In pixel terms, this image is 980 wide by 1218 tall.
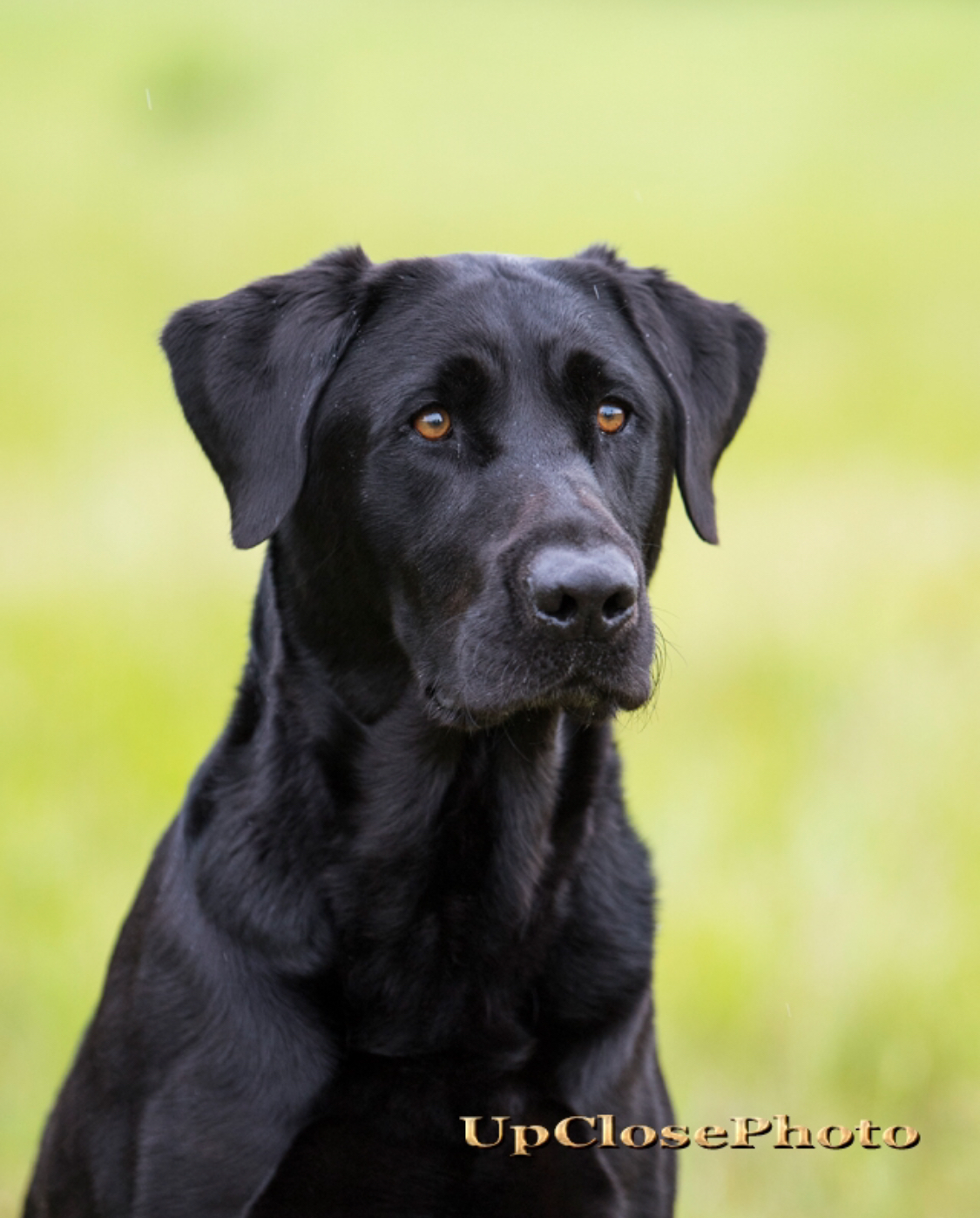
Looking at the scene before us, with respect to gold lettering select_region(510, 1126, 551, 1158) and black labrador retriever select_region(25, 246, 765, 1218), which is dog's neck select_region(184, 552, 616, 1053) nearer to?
black labrador retriever select_region(25, 246, 765, 1218)

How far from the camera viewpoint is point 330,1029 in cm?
278

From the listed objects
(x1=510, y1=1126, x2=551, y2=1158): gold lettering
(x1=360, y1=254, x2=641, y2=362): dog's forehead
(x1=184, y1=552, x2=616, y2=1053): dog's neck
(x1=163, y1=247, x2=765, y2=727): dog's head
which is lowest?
(x1=510, y1=1126, x2=551, y2=1158): gold lettering

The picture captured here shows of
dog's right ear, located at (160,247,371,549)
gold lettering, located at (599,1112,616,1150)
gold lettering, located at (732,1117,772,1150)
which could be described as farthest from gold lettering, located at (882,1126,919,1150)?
dog's right ear, located at (160,247,371,549)

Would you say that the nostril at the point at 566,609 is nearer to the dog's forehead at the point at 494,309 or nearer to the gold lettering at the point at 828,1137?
the dog's forehead at the point at 494,309

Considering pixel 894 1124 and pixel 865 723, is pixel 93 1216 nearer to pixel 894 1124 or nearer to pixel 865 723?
pixel 894 1124

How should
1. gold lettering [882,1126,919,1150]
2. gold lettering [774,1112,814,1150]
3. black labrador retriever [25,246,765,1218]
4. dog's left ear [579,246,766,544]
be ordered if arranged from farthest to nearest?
1. gold lettering [882,1126,919,1150]
2. gold lettering [774,1112,814,1150]
3. dog's left ear [579,246,766,544]
4. black labrador retriever [25,246,765,1218]

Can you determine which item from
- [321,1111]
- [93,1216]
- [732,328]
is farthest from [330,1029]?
[732,328]

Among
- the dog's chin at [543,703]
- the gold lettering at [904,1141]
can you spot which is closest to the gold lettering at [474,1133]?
the dog's chin at [543,703]

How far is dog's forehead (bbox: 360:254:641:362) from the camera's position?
2986 mm

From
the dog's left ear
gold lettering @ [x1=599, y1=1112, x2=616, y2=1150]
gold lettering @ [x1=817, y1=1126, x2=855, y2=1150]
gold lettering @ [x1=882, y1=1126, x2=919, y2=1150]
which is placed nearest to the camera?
gold lettering @ [x1=599, y1=1112, x2=616, y2=1150]

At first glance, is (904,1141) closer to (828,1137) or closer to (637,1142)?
(828,1137)

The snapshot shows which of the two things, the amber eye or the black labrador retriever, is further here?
the amber eye

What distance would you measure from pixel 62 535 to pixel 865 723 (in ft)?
15.2

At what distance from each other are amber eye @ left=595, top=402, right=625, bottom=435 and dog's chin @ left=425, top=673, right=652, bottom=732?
0.50 metres
